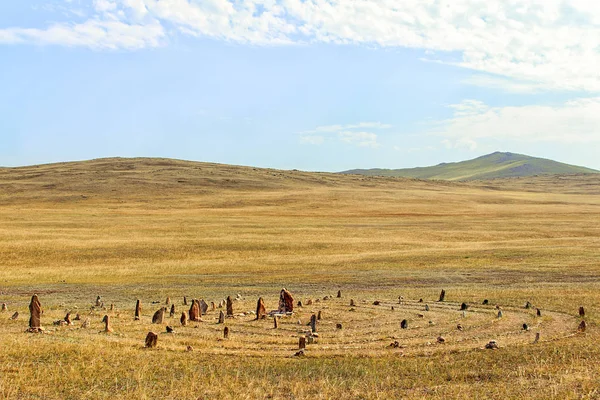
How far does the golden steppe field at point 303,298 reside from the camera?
1473cm

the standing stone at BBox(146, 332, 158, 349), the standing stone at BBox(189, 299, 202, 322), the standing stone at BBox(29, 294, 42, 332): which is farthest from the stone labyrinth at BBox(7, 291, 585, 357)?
the standing stone at BBox(29, 294, 42, 332)

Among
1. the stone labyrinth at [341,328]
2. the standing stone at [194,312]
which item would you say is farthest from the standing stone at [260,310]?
the standing stone at [194,312]

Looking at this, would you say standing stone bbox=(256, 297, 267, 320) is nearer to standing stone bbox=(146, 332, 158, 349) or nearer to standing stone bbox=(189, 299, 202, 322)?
standing stone bbox=(189, 299, 202, 322)

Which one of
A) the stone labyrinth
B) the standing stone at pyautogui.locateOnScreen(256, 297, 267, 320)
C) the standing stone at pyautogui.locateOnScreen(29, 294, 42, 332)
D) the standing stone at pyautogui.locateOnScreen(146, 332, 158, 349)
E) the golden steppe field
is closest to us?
the golden steppe field

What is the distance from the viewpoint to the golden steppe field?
14727 millimetres

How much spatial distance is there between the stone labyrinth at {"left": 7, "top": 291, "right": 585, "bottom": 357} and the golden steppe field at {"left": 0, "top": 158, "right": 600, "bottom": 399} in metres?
0.12

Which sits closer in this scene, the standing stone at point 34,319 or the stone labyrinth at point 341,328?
the stone labyrinth at point 341,328

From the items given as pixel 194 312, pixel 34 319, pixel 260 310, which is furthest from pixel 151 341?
pixel 260 310

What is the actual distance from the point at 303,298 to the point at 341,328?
33.0ft

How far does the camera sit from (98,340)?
63.0 feet

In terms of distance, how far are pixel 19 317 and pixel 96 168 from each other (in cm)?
15104

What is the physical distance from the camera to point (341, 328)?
23.7m

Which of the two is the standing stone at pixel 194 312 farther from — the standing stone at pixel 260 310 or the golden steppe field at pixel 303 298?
the standing stone at pixel 260 310

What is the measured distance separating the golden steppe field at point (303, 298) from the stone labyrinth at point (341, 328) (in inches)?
4.6
